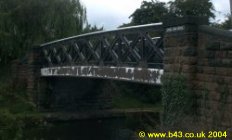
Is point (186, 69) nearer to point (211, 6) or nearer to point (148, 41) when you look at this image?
point (148, 41)

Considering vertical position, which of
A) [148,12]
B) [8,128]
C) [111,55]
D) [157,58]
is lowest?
[8,128]

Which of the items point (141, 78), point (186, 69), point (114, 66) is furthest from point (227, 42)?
point (114, 66)

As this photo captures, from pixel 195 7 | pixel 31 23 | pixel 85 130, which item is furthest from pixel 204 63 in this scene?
pixel 195 7

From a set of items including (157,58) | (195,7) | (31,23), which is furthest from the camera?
(195,7)

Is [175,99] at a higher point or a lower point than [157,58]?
lower

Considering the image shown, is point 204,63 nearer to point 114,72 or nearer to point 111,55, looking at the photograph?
point 114,72

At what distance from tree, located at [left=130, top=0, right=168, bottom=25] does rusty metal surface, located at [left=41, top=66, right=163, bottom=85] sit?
2031cm

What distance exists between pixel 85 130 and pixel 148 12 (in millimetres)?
24470

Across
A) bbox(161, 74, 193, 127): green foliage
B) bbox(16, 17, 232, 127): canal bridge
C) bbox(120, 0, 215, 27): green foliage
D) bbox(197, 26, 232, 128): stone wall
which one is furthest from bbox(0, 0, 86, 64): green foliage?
bbox(197, 26, 232, 128): stone wall

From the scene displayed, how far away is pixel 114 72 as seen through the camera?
18.7 metres

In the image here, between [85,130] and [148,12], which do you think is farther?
[148,12]

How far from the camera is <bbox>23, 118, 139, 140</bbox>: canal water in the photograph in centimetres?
2111

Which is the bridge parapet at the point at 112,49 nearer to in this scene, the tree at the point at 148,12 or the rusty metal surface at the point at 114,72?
the rusty metal surface at the point at 114,72

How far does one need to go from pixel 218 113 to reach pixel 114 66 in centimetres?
790
